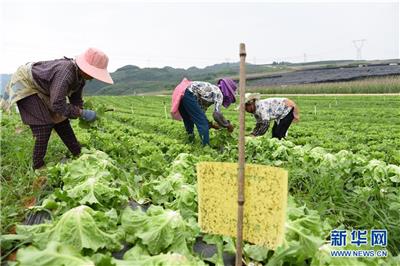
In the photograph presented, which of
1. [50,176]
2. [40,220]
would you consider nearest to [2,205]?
[50,176]

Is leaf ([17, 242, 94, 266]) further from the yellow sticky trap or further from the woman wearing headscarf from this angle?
the woman wearing headscarf

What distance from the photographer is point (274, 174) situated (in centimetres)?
170

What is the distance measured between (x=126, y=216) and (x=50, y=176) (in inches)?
50.5

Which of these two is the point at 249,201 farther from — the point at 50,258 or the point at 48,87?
the point at 48,87

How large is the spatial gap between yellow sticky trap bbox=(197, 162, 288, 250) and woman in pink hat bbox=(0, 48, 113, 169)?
2564mm

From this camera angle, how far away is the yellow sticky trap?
5.63ft

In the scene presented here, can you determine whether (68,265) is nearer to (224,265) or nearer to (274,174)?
(224,265)

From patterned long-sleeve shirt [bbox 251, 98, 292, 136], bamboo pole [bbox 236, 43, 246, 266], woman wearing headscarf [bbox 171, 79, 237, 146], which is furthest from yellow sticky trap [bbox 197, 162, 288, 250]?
patterned long-sleeve shirt [bbox 251, 98, 292, 136]

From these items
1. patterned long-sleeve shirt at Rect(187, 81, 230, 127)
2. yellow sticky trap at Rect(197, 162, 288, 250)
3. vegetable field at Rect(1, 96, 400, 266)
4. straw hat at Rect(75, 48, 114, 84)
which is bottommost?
vegetable field at Rect(1, 96, 400, 266)

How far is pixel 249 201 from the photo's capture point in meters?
1.80

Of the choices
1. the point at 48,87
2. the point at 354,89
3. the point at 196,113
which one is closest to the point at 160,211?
the point at 48,87

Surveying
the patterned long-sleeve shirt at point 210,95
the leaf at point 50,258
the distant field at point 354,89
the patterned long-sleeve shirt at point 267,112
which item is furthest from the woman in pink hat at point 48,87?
the distant field at point 354,89

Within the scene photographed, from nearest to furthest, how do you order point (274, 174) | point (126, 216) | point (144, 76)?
point (274, 174) → point (126, 216) → point (144, 76)

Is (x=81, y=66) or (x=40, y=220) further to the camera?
(x=81, y=66)
